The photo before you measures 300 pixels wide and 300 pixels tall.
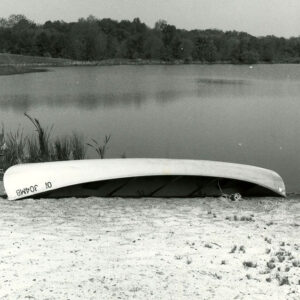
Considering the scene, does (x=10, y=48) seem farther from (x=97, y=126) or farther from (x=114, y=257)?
(x=114, y=257)

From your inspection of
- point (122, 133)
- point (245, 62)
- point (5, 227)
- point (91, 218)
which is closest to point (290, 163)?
point (122, 133)

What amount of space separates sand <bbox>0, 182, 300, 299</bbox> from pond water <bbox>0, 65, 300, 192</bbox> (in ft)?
24.2

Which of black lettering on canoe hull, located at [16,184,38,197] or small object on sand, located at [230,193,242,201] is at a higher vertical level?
black lettering on canoe hull, located at [16,184,38,197]

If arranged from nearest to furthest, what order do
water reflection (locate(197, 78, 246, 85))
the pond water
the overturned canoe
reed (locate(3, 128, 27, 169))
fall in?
the overturned canoe, reed (locate(3, 128, 27, 169)), the pond water, water reflection (locate(197, 78, 246, 85))

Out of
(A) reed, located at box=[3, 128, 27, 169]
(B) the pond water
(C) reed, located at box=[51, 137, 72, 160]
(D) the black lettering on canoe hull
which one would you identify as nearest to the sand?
(D) the black lettering on canoe hull

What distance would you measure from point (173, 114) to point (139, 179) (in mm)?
15576

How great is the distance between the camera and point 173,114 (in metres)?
27.0

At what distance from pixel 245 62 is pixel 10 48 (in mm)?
30852

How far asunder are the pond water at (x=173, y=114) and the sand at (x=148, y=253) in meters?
7.39

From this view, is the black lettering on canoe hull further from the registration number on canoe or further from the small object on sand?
the small object on sand

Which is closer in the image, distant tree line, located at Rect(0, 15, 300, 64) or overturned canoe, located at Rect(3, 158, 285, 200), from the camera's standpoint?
overturned canoe, located at Rect(3, 158, 285, 200)

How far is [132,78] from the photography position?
4094 cm

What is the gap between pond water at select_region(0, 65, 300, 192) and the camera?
20359 millimetres

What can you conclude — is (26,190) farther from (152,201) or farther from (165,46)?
(165,46)
